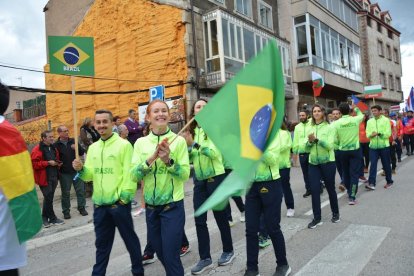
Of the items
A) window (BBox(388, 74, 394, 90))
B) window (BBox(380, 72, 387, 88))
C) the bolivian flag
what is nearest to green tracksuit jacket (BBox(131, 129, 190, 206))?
the bolivian flag

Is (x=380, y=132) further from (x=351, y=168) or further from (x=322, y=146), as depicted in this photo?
(x=322, y=146)

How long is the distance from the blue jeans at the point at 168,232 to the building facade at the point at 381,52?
3482cm

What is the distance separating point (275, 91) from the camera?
2820mm

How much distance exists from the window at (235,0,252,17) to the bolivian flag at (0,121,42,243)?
19.3 m

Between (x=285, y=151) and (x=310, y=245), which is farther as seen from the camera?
(x=285, y=151)

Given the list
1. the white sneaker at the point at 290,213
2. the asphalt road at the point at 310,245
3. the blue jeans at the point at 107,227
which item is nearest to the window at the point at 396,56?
the asphalt road at the point at 310,245

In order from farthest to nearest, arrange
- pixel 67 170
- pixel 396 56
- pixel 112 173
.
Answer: pixel 396 56 < pixel 67 170 < pixel 112 173

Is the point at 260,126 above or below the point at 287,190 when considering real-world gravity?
above

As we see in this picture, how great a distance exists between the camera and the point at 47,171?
8.28m

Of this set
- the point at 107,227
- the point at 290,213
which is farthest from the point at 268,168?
the point at 290,213

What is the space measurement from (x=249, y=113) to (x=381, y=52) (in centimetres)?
4033

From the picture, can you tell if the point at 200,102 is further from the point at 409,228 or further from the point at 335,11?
the point at 335,11

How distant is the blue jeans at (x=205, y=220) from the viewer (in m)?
4.49

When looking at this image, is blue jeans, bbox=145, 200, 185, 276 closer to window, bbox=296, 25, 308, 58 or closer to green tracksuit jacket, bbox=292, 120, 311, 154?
green tracksuit jacket, bbox=292, 120, 311, 154
